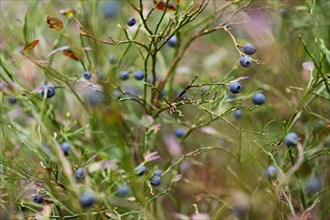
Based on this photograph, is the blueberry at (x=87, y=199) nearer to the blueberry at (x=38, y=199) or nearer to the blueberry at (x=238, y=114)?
the blueberry at (x=38, y=199)

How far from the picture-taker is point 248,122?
1483 millimetres

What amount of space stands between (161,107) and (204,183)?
22cm

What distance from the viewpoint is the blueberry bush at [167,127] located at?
111 cm

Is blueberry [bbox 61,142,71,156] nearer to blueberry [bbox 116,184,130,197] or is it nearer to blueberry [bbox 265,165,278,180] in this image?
blueberry [bbox 116,184,130,197]

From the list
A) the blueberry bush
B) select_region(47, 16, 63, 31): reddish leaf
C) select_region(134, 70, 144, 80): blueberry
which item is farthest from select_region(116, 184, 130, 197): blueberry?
select_region(47, 16, 63, 31): reddish leaf

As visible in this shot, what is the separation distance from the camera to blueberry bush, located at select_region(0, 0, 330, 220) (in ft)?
3.63

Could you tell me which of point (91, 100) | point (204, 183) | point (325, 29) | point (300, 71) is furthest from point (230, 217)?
point (325, 29)

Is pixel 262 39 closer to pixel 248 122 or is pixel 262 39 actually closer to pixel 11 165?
pixel 248 122

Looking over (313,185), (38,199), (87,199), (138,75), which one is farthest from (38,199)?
(313,185)

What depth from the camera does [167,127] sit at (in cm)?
157

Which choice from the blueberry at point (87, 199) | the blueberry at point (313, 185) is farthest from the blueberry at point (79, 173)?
the blueberry at point (313, 185)

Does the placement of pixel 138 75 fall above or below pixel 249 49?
below

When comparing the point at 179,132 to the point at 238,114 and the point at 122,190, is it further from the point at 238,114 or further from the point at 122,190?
the point at 122,190

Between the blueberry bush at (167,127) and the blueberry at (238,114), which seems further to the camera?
the blueberry at (238,114)
